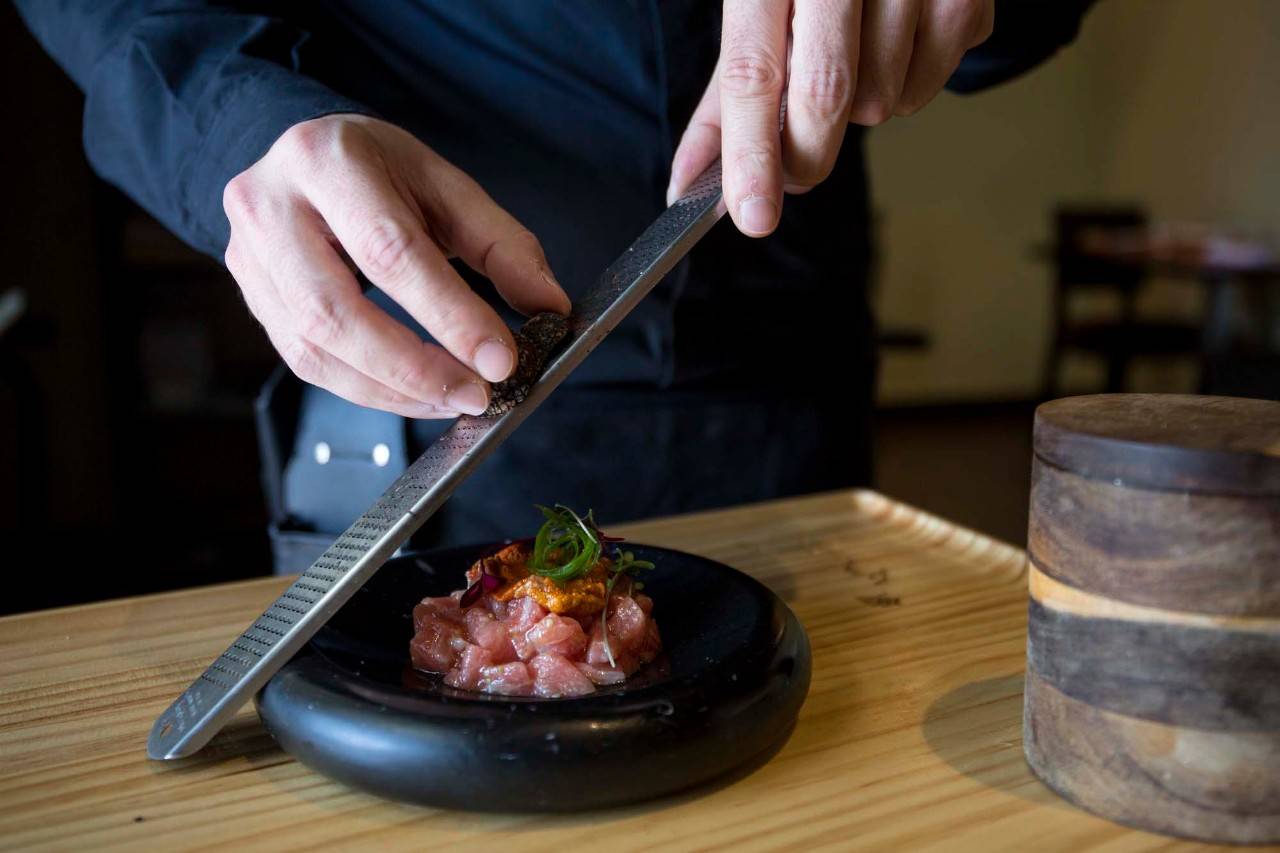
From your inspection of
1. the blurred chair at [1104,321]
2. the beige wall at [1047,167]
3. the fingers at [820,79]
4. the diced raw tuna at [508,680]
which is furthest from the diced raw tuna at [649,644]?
the beige wall at [1047,167]

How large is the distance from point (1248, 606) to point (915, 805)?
281mm

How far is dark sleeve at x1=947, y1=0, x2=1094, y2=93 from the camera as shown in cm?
171

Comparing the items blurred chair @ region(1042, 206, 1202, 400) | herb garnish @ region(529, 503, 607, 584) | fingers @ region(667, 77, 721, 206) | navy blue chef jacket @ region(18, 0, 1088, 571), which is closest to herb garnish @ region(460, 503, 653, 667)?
herb garnish @ region(529, 503, 607, 584)

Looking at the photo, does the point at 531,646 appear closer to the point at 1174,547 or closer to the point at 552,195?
the point at 1174,547

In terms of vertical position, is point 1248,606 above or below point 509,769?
above

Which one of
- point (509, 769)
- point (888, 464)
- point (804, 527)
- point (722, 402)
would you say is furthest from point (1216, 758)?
point (888, 464)

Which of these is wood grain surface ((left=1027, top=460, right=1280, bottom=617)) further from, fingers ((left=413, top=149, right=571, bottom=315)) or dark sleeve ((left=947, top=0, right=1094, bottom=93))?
dark sleeve ((left=947, top=0, right=1094, bottom=93))

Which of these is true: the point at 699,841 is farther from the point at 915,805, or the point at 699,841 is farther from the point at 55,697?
the point at 55,697

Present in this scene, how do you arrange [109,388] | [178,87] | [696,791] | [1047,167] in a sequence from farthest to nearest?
[1047,167], [109,388], [178,87], [696,791]

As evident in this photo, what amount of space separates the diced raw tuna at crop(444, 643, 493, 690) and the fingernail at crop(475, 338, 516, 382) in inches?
9.7

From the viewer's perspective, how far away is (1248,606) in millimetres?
790

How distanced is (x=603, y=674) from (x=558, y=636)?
5 centimetres

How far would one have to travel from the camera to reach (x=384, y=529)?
98 centimetres

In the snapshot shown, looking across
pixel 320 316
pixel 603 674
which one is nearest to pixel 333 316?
pixel 320 316
